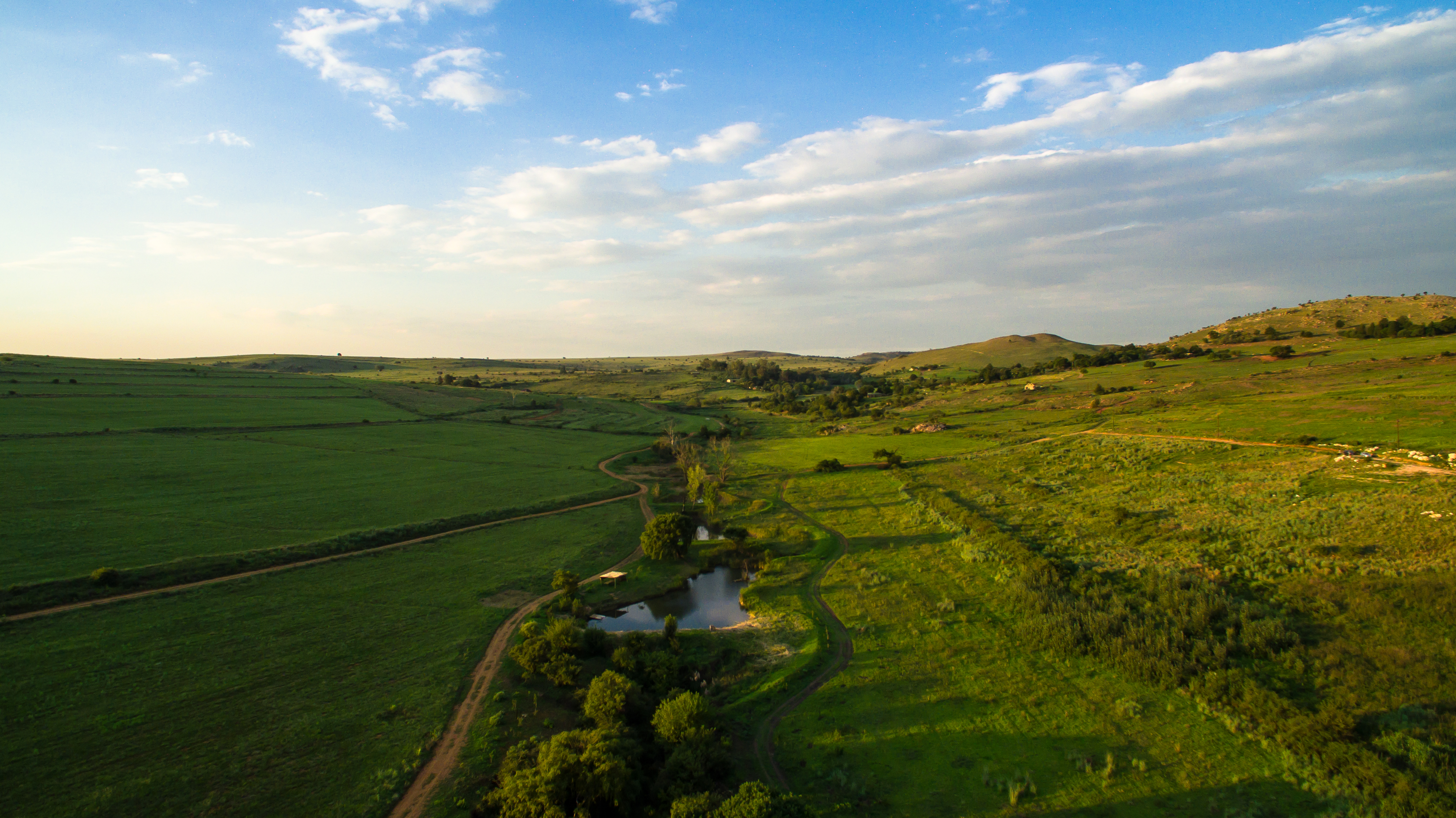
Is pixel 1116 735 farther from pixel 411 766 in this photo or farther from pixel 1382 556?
pixel 411 766

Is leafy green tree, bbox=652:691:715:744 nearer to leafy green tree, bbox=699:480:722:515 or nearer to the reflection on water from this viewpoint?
the reflection on water

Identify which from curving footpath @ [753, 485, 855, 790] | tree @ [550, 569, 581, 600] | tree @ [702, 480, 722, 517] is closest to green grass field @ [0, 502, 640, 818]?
tree @ [550, 569, 581, 600]

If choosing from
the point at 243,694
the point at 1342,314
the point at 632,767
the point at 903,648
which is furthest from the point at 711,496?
the point at 1342,314

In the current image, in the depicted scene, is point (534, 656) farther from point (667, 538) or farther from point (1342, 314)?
point (1342, 314)

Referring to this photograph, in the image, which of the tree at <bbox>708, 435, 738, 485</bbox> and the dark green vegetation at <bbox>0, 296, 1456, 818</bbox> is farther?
the tree at <bbox>708, 435, 738, 485</bbox>

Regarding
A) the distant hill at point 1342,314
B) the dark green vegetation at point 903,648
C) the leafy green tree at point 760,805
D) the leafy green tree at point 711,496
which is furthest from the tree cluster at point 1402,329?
the leafy green tree at point 760,805


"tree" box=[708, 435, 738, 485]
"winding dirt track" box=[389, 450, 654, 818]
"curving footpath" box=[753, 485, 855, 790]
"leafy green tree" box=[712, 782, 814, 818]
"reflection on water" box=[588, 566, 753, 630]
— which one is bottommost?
"reflection on water" box=[588, 566, 753, 630]
